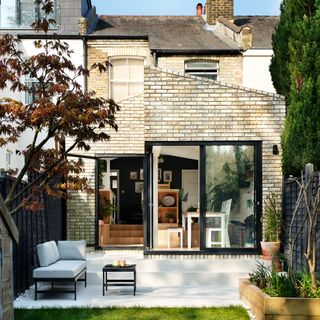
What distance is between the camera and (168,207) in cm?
1669

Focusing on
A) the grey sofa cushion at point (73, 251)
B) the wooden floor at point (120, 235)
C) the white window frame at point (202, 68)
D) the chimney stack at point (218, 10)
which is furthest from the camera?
the chimney stack at point (218, 10)

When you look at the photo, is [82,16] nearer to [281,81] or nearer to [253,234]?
[281,81]

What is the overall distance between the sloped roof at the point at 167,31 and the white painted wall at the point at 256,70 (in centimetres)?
54

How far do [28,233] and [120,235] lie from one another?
7.01 meters

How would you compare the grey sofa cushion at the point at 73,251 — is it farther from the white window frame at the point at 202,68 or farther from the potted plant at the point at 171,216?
the white window frame at the point at 202,68

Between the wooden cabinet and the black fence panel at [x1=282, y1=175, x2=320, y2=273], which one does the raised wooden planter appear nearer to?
the black fence panel at [x1=282, y1=175, x2=320, y2=273]

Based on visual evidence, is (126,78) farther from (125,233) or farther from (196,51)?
(125,233)

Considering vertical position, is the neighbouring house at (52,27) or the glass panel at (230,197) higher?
the neighbouring house at (52,27)

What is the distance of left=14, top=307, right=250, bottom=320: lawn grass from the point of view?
9484 mm

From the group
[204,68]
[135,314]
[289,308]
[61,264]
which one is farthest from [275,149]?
[204,68]

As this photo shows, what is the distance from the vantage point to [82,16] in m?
21.6

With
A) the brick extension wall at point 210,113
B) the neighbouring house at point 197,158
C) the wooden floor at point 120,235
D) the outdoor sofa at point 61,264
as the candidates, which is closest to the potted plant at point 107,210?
the neighbouring house at point 197,158

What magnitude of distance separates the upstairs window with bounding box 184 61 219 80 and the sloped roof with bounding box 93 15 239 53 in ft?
1.60

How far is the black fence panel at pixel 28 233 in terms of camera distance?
1098 centimetres
